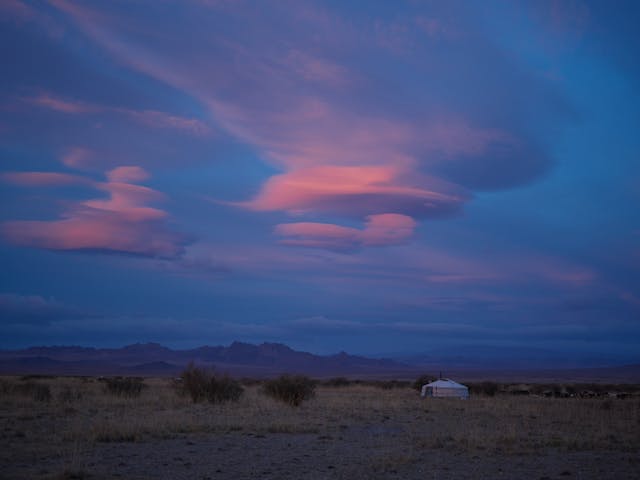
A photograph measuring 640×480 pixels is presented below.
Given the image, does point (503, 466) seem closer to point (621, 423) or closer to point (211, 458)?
point (211, 458)

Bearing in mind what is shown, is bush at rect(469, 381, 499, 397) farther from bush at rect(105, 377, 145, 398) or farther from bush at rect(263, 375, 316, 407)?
bush at rect(105, 377, 145, 398)

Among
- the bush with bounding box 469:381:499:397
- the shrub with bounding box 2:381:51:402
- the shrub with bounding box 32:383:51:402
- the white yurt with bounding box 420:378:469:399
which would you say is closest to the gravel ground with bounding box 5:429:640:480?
the shrub with bounding box 32:383:51:402

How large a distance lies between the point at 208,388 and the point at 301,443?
63.9ft

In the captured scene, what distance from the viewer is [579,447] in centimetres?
2198

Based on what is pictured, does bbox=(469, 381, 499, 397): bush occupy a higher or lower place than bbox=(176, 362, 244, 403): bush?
lower

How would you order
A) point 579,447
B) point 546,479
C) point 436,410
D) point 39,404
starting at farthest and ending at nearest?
point 436,410 → point 39,404 → point 579,447 → point 546,479

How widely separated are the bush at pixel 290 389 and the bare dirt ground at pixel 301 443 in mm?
2842

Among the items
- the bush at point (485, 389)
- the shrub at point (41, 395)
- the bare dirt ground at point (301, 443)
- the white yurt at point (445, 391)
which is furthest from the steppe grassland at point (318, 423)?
the bush at point (485, 389)

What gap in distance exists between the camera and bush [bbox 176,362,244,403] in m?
40.6

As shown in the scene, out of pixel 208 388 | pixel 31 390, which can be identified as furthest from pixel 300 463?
pixel 31 390

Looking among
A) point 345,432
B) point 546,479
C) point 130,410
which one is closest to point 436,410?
point 345,432

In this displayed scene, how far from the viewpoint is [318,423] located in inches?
1152

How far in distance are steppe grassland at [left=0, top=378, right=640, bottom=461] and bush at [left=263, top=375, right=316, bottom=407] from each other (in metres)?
0.59

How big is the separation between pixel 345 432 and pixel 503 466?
Answer: 9.44 metres
